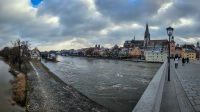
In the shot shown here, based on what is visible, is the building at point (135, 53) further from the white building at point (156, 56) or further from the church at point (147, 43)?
the white building at point (156, 56)

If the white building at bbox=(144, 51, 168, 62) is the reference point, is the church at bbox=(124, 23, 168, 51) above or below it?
above

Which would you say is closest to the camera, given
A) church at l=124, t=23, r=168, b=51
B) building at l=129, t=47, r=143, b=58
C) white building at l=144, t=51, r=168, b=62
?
A: white building at l=144, t=51, r=168, b=62

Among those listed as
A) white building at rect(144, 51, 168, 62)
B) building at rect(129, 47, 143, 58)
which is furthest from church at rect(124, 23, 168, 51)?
white building at rect(144, 51, 168, 62)

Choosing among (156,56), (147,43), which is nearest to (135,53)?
(147,43)

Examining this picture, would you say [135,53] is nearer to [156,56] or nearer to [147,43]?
[147,43]

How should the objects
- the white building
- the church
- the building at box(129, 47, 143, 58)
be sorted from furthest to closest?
the church → the building at box(129, 47, 143, 58) → the white building

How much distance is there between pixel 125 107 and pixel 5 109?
9.79 meters

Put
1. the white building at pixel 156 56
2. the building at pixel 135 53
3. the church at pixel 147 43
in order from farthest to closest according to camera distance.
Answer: the church at pixel 147 43
the building at pixel 135 53
the white building at pixel 156 56

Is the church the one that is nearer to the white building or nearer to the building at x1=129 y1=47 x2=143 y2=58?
the building at x1=129 y1=47 x2=143 y2=58

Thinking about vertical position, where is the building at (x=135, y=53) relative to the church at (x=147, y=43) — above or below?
below

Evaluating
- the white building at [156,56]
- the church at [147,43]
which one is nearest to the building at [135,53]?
the church at [147,43]

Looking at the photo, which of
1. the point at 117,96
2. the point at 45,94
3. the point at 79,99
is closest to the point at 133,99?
the point at 117,96

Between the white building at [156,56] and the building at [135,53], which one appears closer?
the white building at [156,56]

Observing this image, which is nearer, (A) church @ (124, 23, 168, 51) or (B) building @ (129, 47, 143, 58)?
(B) building @ (129, 47, 143, 58)
